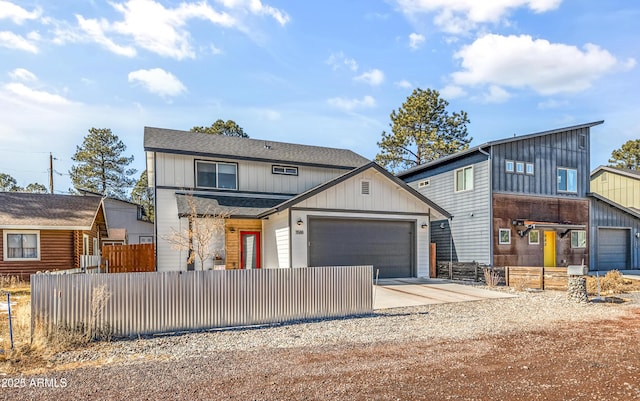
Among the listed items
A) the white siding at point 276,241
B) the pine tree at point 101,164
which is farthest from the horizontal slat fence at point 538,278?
the pine tree at point 101,164

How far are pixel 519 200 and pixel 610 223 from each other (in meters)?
6.69

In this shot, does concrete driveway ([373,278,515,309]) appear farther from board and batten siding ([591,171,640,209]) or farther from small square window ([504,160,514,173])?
board and batten siding ([591,171,640,209])

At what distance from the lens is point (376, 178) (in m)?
15.1

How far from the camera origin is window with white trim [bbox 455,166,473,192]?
1844cm

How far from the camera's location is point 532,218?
18312 mm

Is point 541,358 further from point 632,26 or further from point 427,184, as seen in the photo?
point 427,184

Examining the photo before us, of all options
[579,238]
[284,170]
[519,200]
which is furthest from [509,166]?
[284,170]

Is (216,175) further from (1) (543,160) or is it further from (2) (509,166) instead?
(1) (543,160)

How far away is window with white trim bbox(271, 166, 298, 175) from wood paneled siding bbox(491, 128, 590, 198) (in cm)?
916

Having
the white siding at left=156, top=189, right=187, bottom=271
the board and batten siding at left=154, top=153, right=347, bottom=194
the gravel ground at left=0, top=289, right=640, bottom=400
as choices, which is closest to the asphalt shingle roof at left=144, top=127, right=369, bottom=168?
the board and batten siding at left=154, top=153, right=347, bottom=194

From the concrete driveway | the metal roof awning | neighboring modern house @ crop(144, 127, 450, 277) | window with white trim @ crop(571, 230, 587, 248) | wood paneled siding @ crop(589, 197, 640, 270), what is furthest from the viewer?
wood paneled siding @ crop(589, 197, 640, 270)

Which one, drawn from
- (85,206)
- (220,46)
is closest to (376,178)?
(220,46)

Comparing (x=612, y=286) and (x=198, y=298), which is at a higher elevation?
(x=198, y=298)

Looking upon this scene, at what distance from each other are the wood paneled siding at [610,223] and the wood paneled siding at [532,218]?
0.57m
